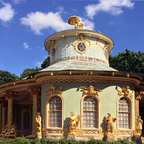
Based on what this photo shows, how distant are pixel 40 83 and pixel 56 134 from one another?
4.45 m

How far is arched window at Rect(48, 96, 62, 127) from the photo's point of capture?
16188 mm

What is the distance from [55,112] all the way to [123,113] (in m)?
4.90

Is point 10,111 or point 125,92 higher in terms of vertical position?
point 125,92

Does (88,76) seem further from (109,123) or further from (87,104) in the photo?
(109,123)

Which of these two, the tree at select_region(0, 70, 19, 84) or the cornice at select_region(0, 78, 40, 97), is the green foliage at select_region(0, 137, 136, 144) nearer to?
the cornice at select_region(0, 78, 40, 97)

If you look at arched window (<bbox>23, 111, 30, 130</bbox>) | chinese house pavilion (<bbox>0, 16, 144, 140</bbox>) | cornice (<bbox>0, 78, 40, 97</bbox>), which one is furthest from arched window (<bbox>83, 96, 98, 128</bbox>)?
arched window (<bbox>23, 111, 30, 130</bbox>)

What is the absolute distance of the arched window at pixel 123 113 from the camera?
1646 centimetres

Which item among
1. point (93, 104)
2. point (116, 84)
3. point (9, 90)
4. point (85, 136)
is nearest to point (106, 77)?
point (116, 84)

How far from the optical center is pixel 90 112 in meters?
16.1

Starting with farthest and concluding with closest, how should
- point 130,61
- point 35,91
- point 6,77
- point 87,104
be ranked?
point 6,77, point 130,61, point 35,91, point 87,104

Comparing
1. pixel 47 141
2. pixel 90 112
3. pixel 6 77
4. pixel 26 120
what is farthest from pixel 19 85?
pixel 6 77

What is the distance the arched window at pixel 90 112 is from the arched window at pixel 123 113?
1792 mm

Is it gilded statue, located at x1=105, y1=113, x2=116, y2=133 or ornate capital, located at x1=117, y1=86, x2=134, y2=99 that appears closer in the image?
gilded statue, located at x1=105, y1=113, x2=116, y2=133

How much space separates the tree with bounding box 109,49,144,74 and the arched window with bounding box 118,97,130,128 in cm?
1896
